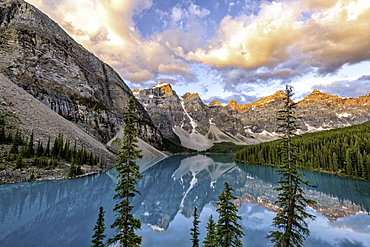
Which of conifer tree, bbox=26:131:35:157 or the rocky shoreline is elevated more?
conifer tree, bbox=26:131:35:157

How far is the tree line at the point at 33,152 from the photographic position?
120 ft

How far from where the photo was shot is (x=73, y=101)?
330 ft

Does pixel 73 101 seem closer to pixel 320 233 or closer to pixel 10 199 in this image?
pixel 10 199

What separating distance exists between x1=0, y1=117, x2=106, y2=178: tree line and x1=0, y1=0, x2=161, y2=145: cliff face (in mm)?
49701

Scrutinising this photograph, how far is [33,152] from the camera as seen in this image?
40875mm

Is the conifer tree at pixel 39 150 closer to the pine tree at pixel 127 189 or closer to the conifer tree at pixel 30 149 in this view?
the conifer tree at pixel 30 149

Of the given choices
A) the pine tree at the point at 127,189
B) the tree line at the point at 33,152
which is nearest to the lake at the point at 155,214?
the tree line at the point at 33,152

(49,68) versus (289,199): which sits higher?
(49,68)

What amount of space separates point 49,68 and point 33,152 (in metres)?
77.8

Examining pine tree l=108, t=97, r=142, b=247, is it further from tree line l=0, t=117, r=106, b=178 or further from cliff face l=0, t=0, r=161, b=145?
cliff face l=0, t=0, r=161, b=145

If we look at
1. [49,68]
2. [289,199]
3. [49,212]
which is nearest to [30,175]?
Answer: [49,212]

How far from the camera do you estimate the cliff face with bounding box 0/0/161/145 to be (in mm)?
86438

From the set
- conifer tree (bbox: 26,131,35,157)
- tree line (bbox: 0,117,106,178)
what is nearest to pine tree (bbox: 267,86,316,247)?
tree line (bbox: 0,117,106,178)

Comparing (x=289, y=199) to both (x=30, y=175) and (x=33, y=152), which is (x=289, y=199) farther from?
(x=33, y=152)
